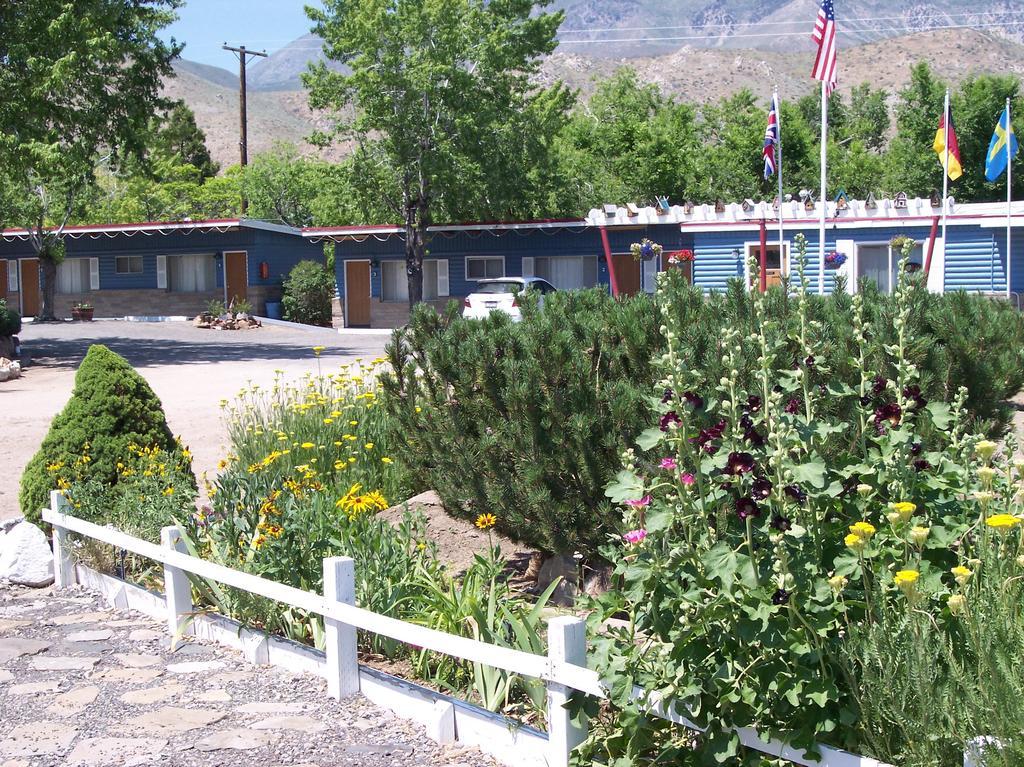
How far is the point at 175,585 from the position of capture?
6105 millimetres

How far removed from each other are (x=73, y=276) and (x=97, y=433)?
121 ft

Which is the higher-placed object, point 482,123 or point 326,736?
point 482,123

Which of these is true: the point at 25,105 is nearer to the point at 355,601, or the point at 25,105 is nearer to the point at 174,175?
the point at 355,601

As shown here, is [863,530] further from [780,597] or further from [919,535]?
[780,597]

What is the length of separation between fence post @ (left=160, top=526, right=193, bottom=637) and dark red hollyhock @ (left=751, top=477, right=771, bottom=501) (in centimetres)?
366

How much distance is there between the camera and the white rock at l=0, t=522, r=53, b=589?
7.42 m

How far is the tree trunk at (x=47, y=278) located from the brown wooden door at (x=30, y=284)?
3.77 meters

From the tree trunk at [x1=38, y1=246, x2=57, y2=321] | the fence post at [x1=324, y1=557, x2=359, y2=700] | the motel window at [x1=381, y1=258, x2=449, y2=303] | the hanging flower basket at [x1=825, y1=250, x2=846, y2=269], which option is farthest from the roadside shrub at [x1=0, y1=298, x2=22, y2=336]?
the fence post at [x1=324, y1=557, x2=359, y2=700]

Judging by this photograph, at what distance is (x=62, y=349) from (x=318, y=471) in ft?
68.5

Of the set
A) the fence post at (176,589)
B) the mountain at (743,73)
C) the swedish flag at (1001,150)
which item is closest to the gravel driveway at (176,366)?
the fence post at (176,589)

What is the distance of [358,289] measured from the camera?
37.8m

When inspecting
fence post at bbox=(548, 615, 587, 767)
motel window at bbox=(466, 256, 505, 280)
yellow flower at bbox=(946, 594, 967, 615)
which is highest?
motel window at bbox=(466, 256, 505, 280)

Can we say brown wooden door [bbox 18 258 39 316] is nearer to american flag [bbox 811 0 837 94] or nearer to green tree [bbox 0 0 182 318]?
green tree [bbox 0 0 182 318]

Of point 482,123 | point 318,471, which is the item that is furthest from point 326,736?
point 482,123
